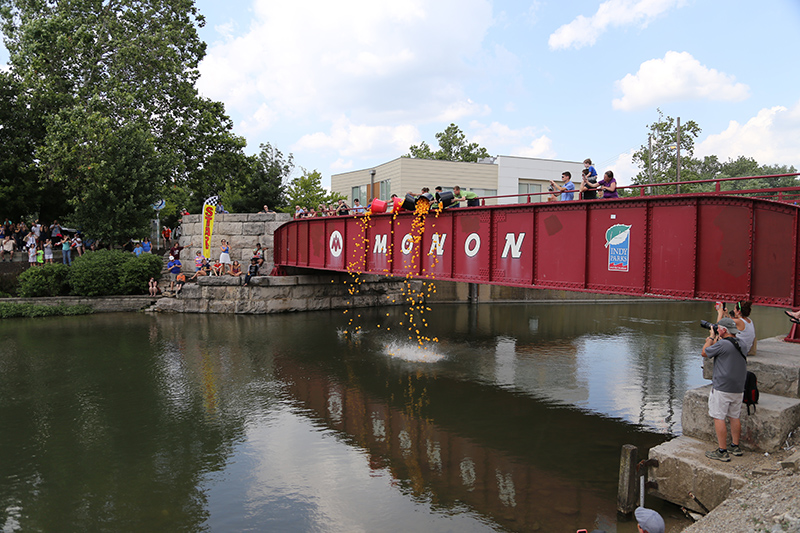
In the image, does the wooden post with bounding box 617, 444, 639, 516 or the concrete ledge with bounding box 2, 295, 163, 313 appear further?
the concrete ledge with bounding box 2, 295, 163, 313

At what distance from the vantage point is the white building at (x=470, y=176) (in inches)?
1630

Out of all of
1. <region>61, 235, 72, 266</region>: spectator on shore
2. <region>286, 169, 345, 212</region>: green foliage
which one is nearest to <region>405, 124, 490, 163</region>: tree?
<region>286, 169, 345, 212</region>: green foliage

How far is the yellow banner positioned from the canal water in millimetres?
8646

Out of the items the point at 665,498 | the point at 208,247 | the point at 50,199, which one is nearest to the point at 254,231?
the point at 208,247

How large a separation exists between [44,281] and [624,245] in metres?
27.1

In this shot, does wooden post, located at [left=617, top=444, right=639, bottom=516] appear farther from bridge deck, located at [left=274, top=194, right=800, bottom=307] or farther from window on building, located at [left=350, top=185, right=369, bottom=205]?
window on building, located at [left=350, top=185, right=369, bottom=205]

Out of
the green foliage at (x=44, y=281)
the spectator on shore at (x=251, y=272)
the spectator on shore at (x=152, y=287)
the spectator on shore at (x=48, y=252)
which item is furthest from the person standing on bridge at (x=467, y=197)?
the spectator on shore at (x=48, y=252)

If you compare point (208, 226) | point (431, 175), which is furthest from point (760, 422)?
point (431, 175)

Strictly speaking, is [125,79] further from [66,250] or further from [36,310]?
[36,310]

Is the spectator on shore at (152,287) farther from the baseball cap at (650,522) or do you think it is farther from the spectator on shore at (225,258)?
the baseball cap at (650,522)

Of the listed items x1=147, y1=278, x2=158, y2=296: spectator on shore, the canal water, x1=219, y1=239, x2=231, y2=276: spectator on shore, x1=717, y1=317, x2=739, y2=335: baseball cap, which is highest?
x1=219, y1=239, x2=231, y2=276: spectator on shore

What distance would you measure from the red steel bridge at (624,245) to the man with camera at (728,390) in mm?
2944

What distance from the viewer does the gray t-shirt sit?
772cm

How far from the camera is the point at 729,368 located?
7.76 m
